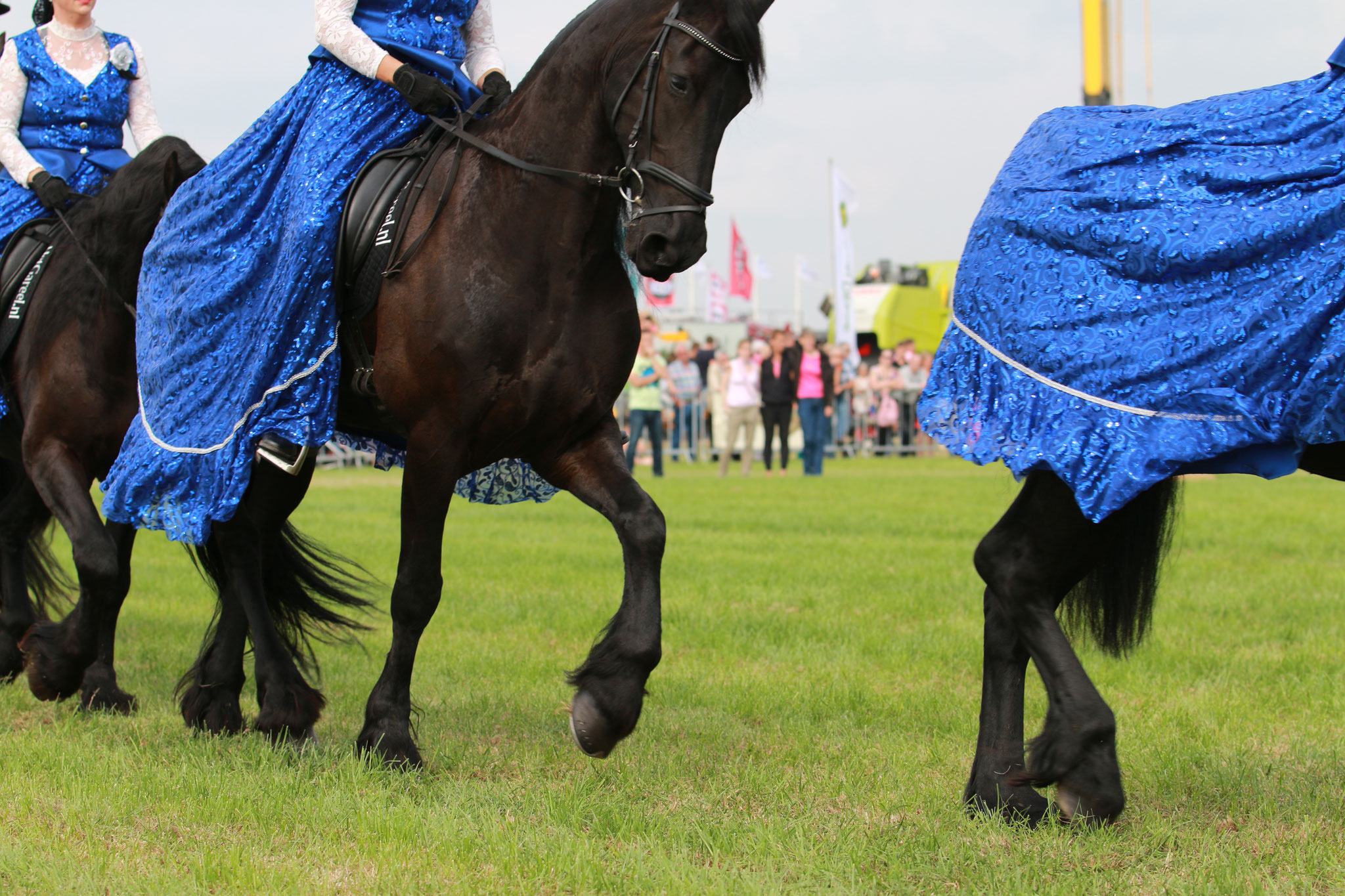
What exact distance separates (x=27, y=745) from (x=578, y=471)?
85.4 inches

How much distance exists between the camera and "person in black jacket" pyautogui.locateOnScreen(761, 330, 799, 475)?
21156 mm

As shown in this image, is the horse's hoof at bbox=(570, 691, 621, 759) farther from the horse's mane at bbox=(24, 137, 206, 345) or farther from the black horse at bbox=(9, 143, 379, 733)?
the horse's mane at bbox=(24, 137, 206, 345)

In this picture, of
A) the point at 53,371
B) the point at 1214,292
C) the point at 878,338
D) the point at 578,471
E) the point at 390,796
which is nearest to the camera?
the point at 1214,292

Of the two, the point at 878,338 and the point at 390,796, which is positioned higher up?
the point at 878,338

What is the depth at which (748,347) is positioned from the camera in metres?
21.4

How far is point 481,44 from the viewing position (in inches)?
201

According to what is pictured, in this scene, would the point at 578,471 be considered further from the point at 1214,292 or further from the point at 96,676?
the point at 96,676

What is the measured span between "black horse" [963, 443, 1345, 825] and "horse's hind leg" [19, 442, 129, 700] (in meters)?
3.23

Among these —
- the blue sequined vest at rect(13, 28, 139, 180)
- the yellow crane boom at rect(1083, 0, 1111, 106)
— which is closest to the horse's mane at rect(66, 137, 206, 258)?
the blue sequined vest at rect(13, 28, 139, 180)

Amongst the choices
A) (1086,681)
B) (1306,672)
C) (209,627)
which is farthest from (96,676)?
(1306,672)

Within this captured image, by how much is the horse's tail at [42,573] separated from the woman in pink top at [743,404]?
14426mm

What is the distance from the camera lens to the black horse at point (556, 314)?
3.88m

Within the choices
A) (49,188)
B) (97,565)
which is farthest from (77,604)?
(49,188)

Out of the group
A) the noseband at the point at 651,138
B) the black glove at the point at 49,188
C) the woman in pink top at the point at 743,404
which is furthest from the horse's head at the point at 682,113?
the woman in pink top at the point at 743,404
